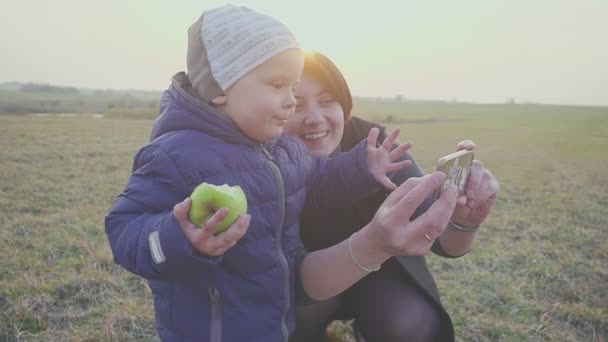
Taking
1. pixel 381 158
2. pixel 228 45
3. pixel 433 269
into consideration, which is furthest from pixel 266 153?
pixel 433 269

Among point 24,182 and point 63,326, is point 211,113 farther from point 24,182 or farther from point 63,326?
point 24,182

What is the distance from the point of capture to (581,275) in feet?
14.7

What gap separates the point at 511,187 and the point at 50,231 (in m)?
8.28

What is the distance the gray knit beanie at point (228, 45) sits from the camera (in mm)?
1807

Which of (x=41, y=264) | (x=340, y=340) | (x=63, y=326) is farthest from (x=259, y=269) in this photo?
(x=41, y=264)

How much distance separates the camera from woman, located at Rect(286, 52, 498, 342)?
2467 mm

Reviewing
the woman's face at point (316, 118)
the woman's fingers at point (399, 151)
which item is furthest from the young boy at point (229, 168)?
the woman's face at point (316, 118)

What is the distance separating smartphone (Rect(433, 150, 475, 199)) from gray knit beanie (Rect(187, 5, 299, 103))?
85cm

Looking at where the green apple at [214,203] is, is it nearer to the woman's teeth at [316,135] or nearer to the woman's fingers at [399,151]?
the woman's fingers at [399,151]

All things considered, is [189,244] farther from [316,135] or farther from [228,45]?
[316,135]

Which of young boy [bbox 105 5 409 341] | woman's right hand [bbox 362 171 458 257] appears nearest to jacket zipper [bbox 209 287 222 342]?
young boy [bbox 105 5 409 341]

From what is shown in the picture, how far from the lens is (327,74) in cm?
253

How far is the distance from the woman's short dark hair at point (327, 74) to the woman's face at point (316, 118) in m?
0.03

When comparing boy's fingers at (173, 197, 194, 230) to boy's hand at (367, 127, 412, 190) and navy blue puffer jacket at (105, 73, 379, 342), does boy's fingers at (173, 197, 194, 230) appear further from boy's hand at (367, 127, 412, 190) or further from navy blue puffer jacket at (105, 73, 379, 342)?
boy's hand at (367, 127, 412, 190)
